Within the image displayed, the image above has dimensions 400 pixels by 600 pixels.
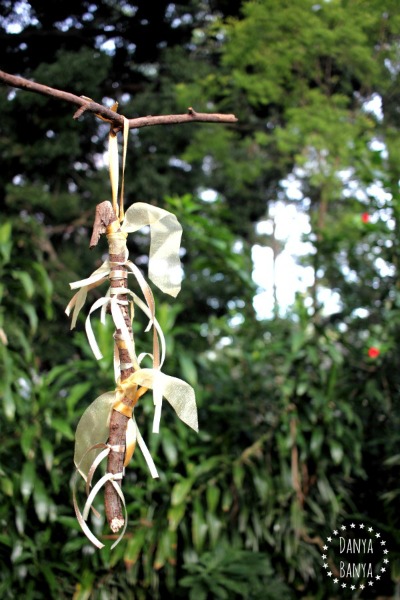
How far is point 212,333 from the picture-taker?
6.95 feet

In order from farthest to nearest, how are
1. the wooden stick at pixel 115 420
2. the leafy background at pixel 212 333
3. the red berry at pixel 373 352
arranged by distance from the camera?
1. the red berry at pixel 373 352
2. the leafy background at pixel 212 333
3. the wooden stick at pixel 115 420

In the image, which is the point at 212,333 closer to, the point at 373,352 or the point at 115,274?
the point at 373,352

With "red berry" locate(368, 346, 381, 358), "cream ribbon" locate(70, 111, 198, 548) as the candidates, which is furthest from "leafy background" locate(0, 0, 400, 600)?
"cream ribbon" locate(70, 111, 198, 548)

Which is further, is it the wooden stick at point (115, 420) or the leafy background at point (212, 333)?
the leafy background at point (212, 333)

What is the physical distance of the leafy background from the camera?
1.36 metres

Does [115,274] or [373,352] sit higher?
[373,352]

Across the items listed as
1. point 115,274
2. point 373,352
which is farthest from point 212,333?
point 115,274

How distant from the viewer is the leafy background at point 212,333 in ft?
4.46

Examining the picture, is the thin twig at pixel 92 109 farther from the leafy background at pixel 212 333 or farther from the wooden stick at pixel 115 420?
the leafy background at pixel 212 333

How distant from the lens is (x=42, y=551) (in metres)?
1.33

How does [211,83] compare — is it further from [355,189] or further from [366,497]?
[366,497]

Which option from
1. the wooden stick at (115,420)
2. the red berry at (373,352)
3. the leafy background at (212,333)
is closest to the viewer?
the wooden stick at (115,420)

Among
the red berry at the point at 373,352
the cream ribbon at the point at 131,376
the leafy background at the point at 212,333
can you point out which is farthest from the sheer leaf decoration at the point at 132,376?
the red berry at the point at 373,352

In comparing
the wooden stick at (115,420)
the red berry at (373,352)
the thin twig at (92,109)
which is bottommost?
the wooden stick at (115,420)
